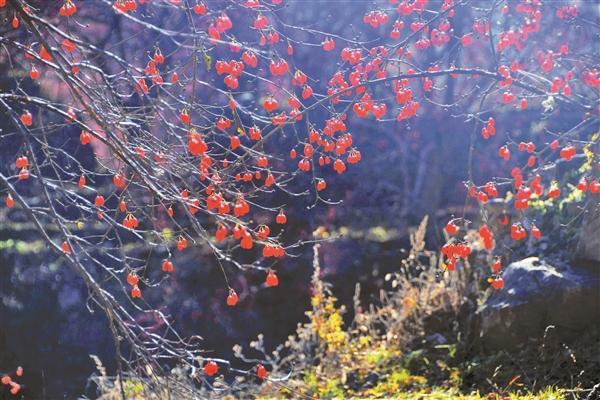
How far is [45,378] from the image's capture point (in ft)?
23.7

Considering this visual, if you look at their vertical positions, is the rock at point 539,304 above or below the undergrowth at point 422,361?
above

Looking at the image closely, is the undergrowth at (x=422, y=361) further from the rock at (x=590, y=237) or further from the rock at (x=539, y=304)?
the rock at (x=590, y=237)

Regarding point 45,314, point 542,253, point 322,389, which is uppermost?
point 542,253

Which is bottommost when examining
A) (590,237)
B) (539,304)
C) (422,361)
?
(422,361)

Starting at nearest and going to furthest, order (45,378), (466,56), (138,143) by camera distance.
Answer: (138,143) → (45,378) → (466,56)

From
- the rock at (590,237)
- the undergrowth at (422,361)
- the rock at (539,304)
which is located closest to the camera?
the undergrowth at (422,361)

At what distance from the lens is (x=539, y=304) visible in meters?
5.22

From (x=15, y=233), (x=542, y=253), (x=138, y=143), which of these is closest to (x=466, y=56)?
(x=542, y=253)

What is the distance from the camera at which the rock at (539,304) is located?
16.7 feet

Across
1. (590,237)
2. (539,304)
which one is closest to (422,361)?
(539,304)

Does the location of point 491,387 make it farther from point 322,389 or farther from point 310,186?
point 310,186

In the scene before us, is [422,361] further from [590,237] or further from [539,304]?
[590,237]

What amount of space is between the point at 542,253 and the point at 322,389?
6.54ft

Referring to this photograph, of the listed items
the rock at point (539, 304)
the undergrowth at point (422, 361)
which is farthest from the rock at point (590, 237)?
the undergrowth at point (422, 361)
